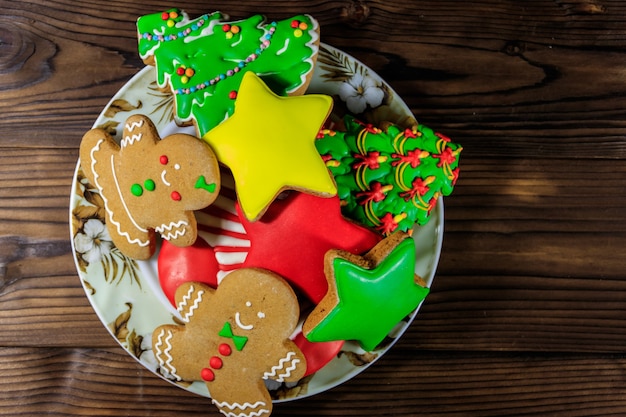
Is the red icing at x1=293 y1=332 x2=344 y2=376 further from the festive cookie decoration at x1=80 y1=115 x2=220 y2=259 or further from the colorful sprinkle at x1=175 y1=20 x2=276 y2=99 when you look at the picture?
the colorful sprinkle at x1=175 y1=20 x2=276 y2=99

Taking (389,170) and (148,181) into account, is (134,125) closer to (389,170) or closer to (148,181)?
(148,181)

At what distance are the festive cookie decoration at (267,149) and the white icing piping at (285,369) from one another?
0.25 meters

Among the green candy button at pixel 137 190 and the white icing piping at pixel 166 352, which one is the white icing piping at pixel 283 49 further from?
the white icing piping at pixel 166 352

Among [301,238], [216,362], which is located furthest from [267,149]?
[216,362]

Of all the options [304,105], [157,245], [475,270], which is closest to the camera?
[304,105]

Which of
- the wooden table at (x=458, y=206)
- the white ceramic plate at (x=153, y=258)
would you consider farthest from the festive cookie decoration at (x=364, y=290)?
the wooden table at (x=458, y=206)

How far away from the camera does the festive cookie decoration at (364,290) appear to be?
861 millimetres

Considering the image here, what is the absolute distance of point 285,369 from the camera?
0.93 metres

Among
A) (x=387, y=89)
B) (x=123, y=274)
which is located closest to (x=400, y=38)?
(x=387, y=89)

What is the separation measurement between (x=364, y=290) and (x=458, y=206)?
1.33 ft

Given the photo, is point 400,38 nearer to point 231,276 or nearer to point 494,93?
point 494,93

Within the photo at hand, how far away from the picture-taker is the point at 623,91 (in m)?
1.23

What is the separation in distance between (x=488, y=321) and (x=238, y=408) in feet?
1.88

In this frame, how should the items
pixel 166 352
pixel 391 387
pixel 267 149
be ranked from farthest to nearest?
pixel 391 387 → pixel 166 352 → pixel 267 149
